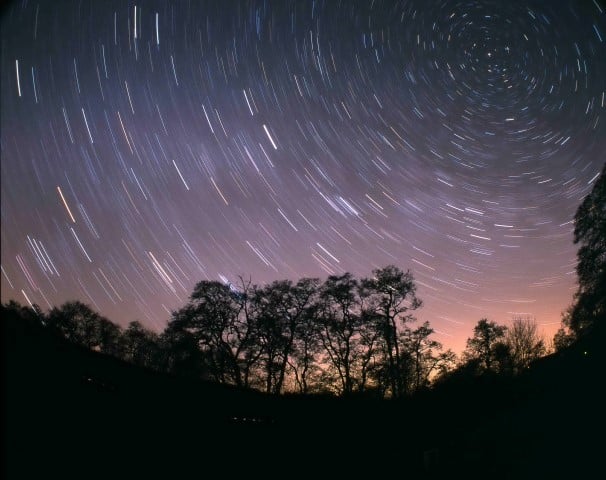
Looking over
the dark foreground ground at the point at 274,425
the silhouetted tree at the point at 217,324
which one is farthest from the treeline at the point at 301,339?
the dark foreground ground at the point at 274,425

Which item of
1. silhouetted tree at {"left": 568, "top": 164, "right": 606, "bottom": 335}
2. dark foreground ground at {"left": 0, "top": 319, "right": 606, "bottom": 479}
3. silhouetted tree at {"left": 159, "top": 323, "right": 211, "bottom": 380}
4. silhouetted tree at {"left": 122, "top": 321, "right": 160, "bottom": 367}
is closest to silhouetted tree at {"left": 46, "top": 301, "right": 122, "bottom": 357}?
silhouetted tree at {"left": 122, "top": 321, "right": 160, "bottom": 367}

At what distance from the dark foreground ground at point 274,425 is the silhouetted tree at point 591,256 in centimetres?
1036

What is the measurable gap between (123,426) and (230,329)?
2173 cm

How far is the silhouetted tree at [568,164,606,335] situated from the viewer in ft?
56.4

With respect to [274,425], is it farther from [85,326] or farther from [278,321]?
[85,326]

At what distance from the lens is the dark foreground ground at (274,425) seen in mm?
4957

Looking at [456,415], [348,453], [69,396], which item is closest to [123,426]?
[69,396]

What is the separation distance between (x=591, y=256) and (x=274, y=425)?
19018 millimetres

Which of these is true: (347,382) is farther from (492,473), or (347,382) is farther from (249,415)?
(249,415)

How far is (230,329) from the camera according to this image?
27641mm

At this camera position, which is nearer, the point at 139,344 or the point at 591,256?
the point at 591,256

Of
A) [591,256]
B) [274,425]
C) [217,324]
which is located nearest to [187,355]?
[217,324]

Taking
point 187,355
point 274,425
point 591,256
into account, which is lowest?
point 274,425

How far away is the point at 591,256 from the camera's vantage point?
17.7 metres
